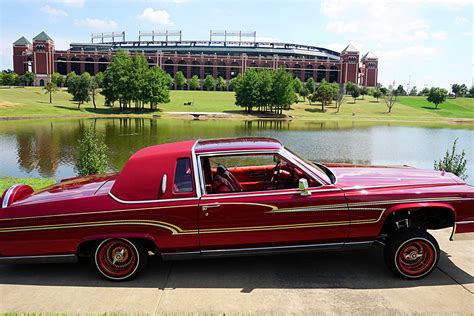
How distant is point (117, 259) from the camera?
4910 millimetres

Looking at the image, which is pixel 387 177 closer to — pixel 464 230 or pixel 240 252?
pixel 464 230

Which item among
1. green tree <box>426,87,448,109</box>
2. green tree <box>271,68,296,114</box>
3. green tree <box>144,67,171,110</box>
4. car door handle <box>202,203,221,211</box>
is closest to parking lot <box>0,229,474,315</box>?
car door handle <box>202,203,221,211</box>

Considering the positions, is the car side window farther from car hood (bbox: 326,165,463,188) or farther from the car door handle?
car hood (bbox: 326,165,463,188)

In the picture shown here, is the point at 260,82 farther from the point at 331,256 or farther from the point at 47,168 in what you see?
the point at 331,256

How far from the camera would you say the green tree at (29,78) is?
390ft

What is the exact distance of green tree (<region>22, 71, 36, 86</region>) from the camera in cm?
11878

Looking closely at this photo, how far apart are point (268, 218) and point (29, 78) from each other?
437 ft

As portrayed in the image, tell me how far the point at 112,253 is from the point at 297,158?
8.61 ft

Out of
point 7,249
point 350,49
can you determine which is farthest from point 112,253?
point 350,49

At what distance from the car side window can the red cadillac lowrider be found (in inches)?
0.5

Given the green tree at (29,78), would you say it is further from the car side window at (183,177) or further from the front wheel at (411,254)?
the front wheel at (411,254)

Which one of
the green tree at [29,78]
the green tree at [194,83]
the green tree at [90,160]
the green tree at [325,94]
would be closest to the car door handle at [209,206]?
the green tree at [90,160]

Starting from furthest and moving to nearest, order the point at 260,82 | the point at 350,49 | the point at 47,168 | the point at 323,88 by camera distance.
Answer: the point at 350,49, the point at 323,88, the point at 260,82, the point at 47,168

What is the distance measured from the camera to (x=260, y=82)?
267 ft
